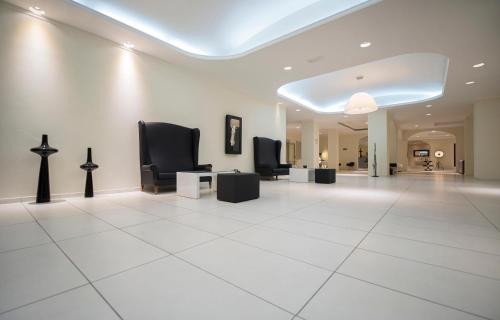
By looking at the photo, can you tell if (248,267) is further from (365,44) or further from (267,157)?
(267,157)

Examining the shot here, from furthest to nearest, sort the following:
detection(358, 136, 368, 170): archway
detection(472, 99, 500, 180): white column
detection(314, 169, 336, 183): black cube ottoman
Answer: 1. detection(358, 136, 368, 170): archway
2. detection(472, 99, 500, 180): white column
3. detection(314, 169, 336, 183): black cube ottoman

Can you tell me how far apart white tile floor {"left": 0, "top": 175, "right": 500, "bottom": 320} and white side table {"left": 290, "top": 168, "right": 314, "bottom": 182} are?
14.2ft

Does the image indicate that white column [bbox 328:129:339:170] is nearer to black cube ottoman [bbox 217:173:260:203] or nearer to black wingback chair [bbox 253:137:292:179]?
black wingback chair [bbox 253:137:292:179]

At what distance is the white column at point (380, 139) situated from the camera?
31.2ft

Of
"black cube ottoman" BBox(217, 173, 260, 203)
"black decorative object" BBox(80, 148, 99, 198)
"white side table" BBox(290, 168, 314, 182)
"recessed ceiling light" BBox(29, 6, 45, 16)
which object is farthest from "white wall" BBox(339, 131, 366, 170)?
"recessed ceiling light" BBox(29, 6, 45, 16)

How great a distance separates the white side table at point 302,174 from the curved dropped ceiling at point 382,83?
9.26 feet

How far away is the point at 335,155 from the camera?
15211 millimetres

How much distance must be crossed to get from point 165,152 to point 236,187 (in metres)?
2.26

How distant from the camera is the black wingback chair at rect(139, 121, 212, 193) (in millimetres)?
4230

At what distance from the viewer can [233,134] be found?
6.91 m

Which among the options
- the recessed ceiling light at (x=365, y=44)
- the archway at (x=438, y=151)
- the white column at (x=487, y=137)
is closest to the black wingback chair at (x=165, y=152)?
the recessed ceiling light at (x=365, y=44)

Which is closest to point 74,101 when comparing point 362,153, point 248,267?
point 248,267

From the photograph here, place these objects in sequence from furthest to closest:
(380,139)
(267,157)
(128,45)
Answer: (380,139), (267,157), (128,45)

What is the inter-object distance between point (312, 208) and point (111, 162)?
152 inches
